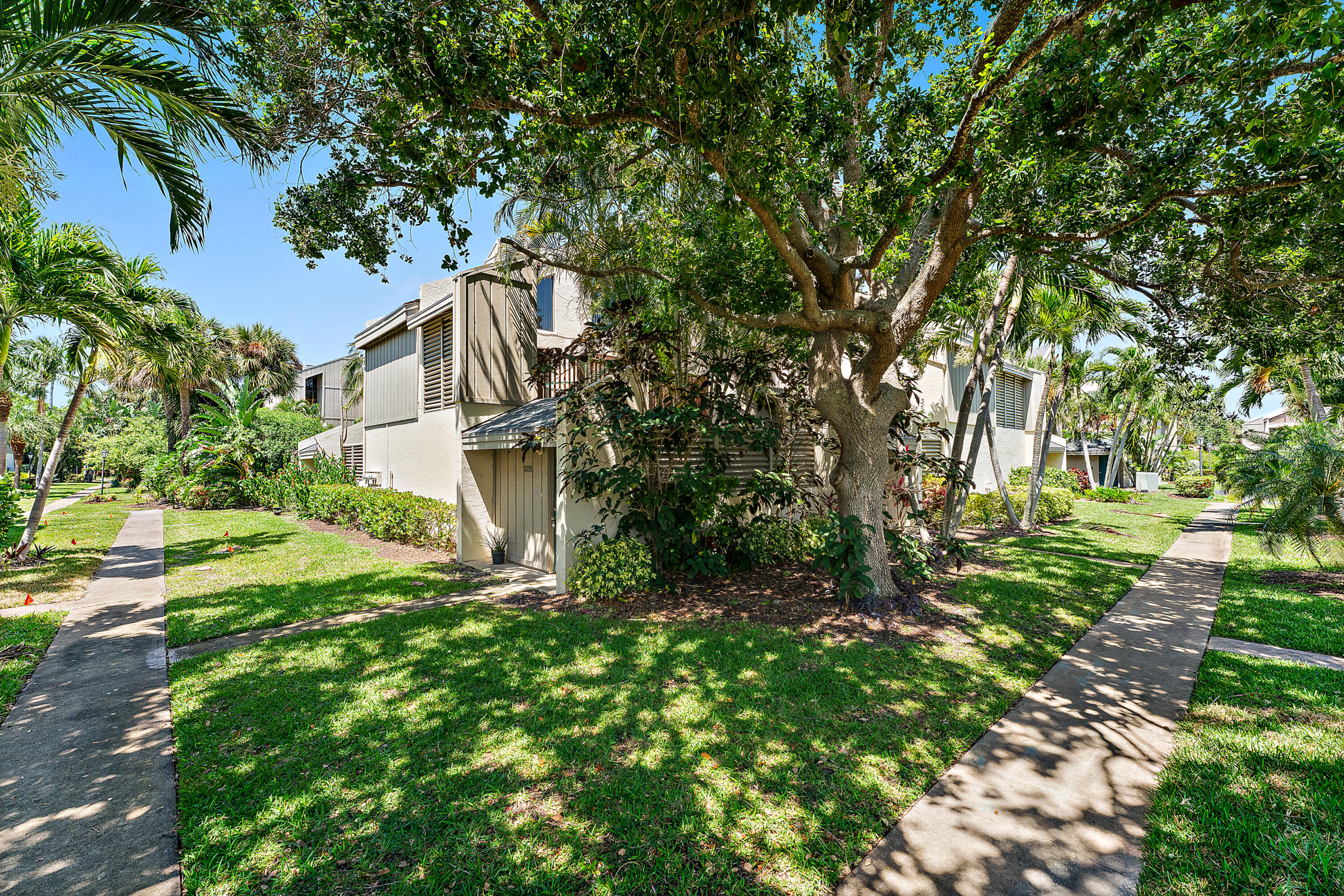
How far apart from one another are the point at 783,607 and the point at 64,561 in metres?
13.2

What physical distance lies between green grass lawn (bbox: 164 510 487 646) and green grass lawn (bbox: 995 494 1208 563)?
41.8 feet

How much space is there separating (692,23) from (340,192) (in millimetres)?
4396

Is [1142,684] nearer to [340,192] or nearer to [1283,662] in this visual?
[1283,662]

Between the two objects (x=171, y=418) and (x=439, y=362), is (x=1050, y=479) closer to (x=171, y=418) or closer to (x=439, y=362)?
(x=439, y=362)

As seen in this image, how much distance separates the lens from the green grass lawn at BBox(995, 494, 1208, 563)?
12.1 m

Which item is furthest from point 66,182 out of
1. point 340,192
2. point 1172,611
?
point 1172,611

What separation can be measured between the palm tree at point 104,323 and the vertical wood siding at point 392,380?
445 centimetres

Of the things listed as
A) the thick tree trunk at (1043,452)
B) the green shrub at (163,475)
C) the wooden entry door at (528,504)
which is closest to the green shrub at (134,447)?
the green shrub at (163,475)

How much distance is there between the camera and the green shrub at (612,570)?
786 cm

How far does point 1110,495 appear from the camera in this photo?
25250 millimetres

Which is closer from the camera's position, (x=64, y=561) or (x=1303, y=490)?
(x=1303, y=490)

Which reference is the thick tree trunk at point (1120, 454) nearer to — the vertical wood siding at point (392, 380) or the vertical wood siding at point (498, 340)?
the vertical wood siding at point (498, 340)

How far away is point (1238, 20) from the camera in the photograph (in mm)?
4086

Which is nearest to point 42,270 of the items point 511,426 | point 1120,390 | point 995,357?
point 511,426
